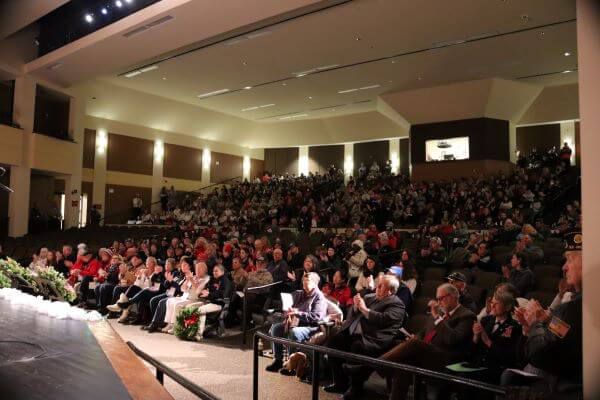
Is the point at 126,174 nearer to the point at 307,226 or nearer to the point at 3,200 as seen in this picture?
the point at 3,200

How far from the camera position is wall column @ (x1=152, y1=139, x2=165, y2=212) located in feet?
69.4

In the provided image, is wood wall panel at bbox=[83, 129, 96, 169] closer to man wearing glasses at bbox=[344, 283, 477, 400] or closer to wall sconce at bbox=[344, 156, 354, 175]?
wall sconce at bbox=[344, 156, 354, 175]

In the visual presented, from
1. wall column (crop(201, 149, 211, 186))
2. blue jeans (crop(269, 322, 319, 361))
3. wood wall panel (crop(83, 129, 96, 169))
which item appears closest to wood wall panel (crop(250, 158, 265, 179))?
wall column (crop(201, 149, 211, 186))

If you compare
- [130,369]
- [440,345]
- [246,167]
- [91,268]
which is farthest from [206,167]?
[130,369]

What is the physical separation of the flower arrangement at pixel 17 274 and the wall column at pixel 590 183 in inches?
A: 221

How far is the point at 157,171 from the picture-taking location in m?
21.3

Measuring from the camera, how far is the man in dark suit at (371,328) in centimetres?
423

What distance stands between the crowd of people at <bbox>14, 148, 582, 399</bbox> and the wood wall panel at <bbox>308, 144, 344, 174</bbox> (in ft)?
28.2

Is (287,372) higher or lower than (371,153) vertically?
lower

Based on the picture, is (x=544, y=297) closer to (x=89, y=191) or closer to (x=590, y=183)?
(x=590, y=183)

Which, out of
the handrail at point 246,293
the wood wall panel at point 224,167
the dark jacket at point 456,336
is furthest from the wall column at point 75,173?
the dark jacket at point 456,336

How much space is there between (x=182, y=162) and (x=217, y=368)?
58.7 ft

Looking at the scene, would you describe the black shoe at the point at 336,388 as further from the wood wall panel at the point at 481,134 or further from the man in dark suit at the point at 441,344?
the wood wall panel at the point at 481,134

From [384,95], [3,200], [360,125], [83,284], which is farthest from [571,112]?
[3,200]
